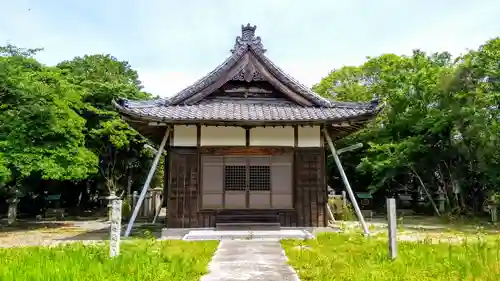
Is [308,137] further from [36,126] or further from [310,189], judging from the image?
[36,126]

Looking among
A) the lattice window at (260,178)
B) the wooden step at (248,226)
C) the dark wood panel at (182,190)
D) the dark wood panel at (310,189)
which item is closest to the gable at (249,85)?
the dark wood panel at (310,189)

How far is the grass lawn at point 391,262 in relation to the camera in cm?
584

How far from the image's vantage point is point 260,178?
1228cm

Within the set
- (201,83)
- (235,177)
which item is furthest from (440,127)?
(201,83)

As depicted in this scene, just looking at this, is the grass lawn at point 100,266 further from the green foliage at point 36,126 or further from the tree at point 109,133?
the tree at point 109,133

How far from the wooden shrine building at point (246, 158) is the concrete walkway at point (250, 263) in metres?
2.25

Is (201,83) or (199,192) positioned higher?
(201,83)

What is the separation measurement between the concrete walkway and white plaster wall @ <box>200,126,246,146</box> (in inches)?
134

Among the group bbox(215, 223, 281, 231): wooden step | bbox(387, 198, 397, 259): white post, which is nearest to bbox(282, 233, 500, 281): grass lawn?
bbox(387, 198, 397, 259): white post

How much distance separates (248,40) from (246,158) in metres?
4.14

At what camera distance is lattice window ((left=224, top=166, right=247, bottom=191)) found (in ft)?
39.9

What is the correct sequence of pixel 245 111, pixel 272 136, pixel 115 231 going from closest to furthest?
pixel 115 231 → pixel 245 111 → pixel 272 136

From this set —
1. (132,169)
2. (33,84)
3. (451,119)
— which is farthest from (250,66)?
(132,169)

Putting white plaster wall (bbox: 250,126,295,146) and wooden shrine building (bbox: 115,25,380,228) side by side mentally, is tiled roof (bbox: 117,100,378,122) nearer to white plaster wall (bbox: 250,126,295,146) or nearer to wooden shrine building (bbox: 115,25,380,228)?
wooden shrine building (bbox: 115,25,380,228)
